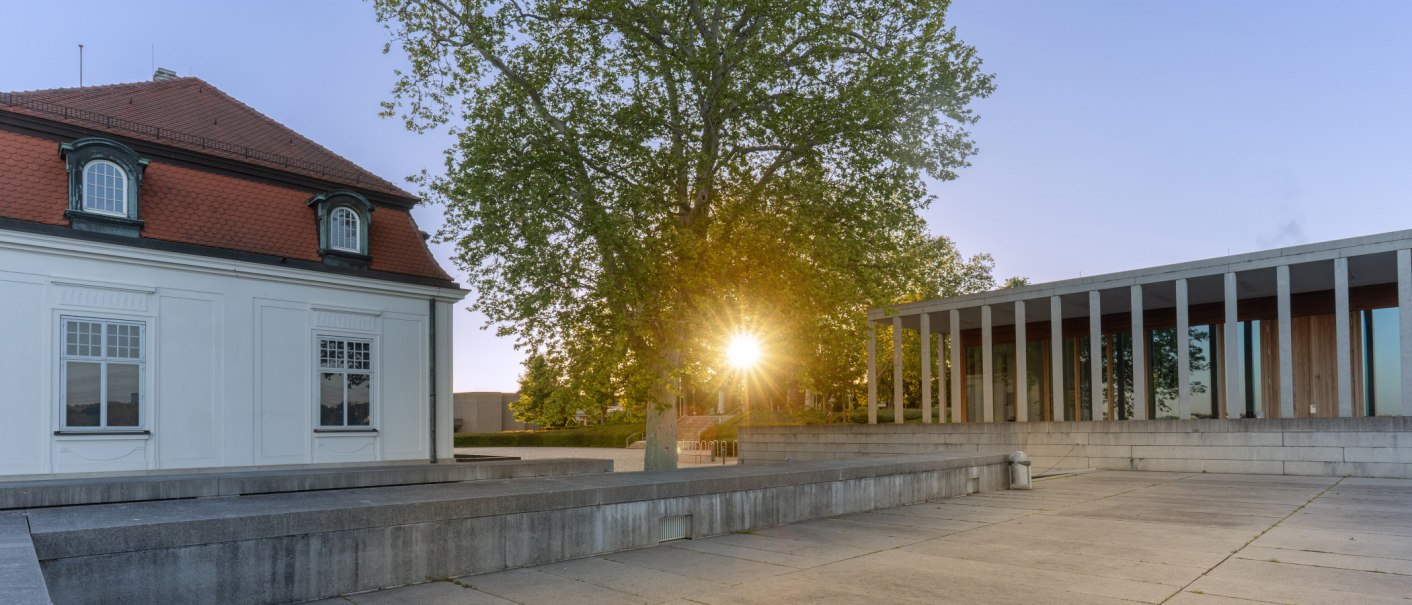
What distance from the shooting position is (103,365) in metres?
16.7

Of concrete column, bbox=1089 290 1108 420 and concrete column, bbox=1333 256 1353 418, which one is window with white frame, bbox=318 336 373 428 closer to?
concrete column, bbox=1089 290 1108 420

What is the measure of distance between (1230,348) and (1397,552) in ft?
45.9

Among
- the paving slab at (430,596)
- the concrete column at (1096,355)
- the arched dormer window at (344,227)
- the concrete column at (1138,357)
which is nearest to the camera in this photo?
the paving slab at (430,596)

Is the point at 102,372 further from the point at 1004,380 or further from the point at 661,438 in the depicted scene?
the point at 1004,380

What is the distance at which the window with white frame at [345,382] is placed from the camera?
1995 cm

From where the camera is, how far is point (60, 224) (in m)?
16.3

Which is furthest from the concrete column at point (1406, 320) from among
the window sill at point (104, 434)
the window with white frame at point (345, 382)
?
the window sill at point (104, 434)

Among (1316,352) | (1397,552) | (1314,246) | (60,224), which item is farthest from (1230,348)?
(60,224)

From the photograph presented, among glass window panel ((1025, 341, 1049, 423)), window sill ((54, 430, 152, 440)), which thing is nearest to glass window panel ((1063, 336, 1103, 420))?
glass window panel ((1025, 341, 1049, 423))

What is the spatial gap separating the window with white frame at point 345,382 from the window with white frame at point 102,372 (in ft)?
11.7

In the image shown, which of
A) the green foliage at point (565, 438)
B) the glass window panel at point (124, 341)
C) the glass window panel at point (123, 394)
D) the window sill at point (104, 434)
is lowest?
the green foliage at point (565, 438)

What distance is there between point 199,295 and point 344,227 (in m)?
3.80

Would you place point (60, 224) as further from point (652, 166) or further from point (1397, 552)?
point (1397, 552)

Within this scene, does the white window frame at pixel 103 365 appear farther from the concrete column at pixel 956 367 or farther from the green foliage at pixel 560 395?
the concrete column at pixel 956 367
